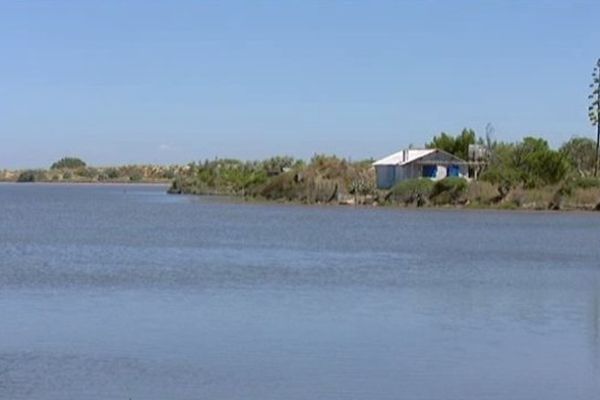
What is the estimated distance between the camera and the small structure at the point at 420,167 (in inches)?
3718

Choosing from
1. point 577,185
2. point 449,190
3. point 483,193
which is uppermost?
point 577,185

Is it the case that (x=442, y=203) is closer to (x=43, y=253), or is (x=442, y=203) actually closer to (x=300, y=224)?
(x=300, y=224)

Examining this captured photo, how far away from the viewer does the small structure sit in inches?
3718

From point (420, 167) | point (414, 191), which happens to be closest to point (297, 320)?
point (414, 191)

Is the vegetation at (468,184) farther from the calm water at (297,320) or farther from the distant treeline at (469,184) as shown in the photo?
the calm water at (297,320)

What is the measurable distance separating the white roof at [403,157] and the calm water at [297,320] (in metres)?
47.0

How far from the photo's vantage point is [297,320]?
22.4 m

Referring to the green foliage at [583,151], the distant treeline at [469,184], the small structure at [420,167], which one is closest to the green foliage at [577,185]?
the distant treeline at [469,184]

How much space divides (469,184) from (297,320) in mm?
65844

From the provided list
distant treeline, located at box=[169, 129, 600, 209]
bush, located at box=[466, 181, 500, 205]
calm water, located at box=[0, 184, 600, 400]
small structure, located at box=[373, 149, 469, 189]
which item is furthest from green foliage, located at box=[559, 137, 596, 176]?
calm water, located at box=[0, 184, 600, 400]

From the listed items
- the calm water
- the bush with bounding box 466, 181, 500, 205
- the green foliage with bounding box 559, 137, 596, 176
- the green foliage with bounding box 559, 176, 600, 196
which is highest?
the green foliage with bounding box 559, 137, 596, 176

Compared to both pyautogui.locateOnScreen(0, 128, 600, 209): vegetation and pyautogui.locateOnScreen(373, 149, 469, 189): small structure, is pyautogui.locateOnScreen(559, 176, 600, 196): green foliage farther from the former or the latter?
pyautogui.locateOnScreen(373, 149, 469, 189): small structure

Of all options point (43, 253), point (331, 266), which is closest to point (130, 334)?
point (331, 266)

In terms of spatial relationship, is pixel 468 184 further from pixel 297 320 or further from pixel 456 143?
pixel 297 320
